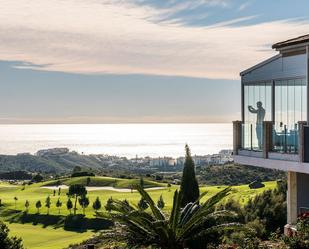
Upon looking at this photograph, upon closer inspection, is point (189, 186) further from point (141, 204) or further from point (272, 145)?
point (141, 204)

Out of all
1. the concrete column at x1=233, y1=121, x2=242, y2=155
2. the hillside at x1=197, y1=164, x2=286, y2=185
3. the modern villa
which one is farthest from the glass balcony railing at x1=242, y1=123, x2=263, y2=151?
the hillside at x1=197, y1=164, x2=286, y2=185

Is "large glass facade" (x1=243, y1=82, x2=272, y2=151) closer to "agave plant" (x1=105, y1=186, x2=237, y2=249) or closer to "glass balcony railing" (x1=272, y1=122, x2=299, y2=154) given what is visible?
"glass balcony railing" (x1=272, y1=122, x2=299, y2=154)

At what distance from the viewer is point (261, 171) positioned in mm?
114750

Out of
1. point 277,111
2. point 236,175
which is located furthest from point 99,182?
point 277,111

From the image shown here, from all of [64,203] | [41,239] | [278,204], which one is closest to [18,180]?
[64,203]

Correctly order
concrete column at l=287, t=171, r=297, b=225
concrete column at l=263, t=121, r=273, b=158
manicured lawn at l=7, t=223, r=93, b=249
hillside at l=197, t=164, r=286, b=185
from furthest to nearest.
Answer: hillside at l=197, t=164, r=286, b=185, manicured lawn at l=7, t=223, r=93, b=249, concrete column at l=287, t=171, r=297, b=225, concrete column at l=263, t=121, r=273, b=158

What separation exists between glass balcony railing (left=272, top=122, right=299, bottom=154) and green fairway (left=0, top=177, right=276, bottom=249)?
91.2ft

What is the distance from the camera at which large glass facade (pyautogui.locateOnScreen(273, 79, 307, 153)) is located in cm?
1367

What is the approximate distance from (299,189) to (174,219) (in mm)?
3599

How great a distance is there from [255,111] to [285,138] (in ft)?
7.04

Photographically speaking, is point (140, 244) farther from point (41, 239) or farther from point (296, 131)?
point (41, 239)

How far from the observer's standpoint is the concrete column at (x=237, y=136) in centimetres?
1669

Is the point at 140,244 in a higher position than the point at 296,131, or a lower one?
lower

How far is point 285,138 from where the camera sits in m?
14.0
